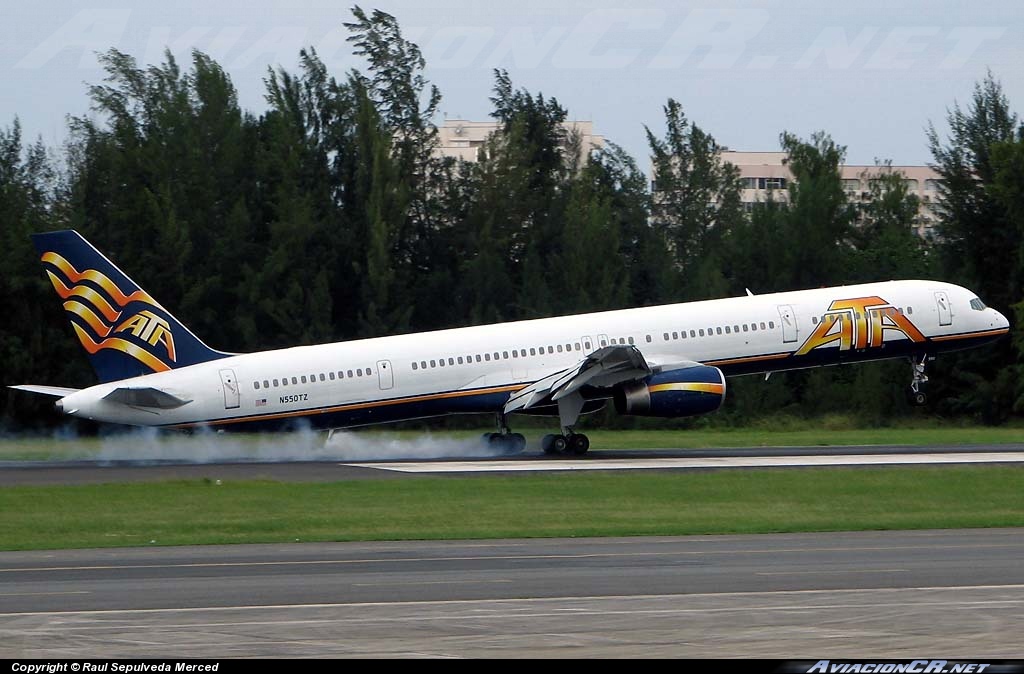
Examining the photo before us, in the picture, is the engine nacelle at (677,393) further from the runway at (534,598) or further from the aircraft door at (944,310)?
the runway at (534,598)

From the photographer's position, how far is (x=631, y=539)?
22.9 metres

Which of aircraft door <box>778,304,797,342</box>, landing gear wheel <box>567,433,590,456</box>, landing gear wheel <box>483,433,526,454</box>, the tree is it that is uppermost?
the tree

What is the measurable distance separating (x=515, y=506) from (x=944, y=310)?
20216 millimetres

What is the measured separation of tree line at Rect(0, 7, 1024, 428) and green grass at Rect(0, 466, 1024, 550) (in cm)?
2988

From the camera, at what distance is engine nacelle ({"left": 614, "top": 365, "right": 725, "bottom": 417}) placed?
38.3 m

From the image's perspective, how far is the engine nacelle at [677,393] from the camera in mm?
38312

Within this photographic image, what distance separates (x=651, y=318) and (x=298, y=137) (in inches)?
1530

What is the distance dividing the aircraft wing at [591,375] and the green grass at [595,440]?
19.6ft

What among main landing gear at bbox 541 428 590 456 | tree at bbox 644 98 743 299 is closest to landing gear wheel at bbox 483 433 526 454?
main landing gear at bbox 541 428 590 456

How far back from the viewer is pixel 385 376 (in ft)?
130

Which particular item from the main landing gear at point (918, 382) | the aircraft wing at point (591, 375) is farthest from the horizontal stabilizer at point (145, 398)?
the main landing gear at point (918, 382)

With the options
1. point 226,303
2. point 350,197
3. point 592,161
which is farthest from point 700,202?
point 226,303

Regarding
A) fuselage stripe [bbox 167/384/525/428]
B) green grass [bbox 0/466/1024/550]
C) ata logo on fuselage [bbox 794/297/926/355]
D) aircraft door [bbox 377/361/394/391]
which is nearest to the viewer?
green grass [bbox 0/466/1024/550]

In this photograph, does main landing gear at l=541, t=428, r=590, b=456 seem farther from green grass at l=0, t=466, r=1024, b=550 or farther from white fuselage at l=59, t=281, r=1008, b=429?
green grass at l=0, t=466, r=1024, b=550
